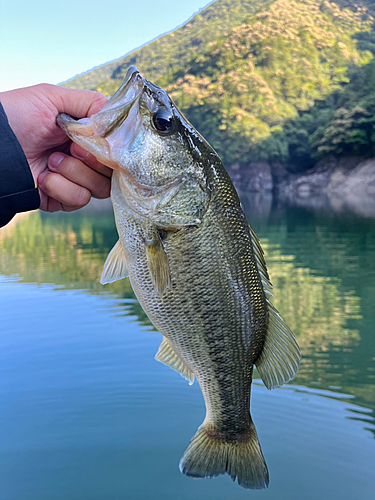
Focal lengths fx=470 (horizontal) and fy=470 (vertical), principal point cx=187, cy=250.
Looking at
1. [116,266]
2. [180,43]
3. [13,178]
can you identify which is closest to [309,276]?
[116,266]

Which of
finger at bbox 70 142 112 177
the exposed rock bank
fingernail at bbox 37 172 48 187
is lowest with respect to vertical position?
the exposed rock bank

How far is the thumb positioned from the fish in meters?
0.17

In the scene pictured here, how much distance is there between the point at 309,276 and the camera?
57.2ft

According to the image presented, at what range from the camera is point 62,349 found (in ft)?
36.0

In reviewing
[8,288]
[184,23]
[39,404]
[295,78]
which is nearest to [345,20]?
[295,78]

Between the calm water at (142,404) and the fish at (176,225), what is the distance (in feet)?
14.8

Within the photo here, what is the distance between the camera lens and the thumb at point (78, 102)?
2621mm

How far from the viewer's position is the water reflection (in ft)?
33.2

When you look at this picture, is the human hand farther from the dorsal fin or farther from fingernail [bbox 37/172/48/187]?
the dorsal fin

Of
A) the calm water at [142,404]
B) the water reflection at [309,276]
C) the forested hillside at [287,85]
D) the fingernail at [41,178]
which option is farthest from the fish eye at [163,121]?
the forested hillside at [287,85]

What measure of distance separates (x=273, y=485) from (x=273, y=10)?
105745mm

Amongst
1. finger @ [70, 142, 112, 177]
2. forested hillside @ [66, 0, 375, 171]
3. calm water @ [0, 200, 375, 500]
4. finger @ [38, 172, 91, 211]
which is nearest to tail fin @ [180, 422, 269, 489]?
finger @ [38, 172, 91, 211]

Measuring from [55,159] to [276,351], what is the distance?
1709 mm

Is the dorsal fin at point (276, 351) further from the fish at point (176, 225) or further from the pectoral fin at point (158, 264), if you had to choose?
the pectoral fin at point (158, 264)
